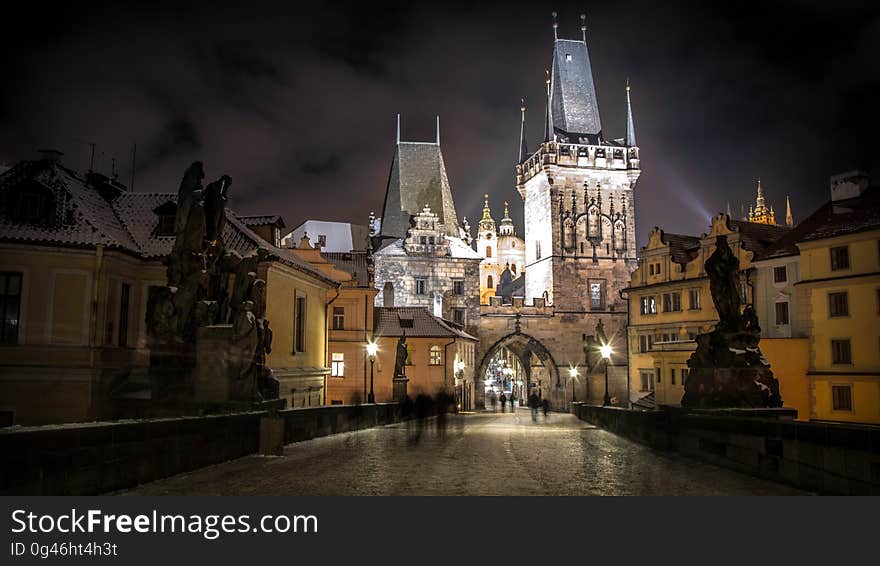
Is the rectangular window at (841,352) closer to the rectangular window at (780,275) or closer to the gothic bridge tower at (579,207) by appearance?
the rectangular window at (780,275)

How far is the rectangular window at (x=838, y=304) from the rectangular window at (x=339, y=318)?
2251 cm

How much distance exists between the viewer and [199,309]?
41.0 feet

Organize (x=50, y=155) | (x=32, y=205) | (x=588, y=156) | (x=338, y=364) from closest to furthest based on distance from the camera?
(x=32, y=205), (x=50, y=155), (x=338, y=364), (x=588, y=156)

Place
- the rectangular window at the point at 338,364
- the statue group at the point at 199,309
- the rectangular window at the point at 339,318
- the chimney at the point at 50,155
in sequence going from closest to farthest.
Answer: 1. the statue group at the point at 199,309
2. the chimney at the point at 50,155
3. the rectangular window at the point at 338,364
4. the rectangular window at the point at 339,318

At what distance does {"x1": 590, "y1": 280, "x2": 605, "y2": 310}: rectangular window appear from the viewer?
61.1m

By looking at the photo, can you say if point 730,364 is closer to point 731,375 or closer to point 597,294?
point 731,375

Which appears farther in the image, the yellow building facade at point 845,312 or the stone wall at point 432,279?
the stone wall at point 432,279

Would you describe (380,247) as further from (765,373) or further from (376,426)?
(765,373)

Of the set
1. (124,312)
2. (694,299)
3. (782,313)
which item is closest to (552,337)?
(694,299)

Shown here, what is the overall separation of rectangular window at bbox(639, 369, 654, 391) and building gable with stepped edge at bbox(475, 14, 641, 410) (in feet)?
32.7

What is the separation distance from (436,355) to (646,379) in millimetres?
12569

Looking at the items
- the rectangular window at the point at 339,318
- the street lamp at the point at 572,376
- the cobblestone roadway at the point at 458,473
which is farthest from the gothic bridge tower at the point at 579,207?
the cobblestone roadway at the point at 458,473

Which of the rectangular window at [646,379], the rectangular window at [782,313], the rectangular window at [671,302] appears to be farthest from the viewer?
the rectangular window at [646,379]

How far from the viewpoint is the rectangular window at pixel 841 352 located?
27.7 meters
